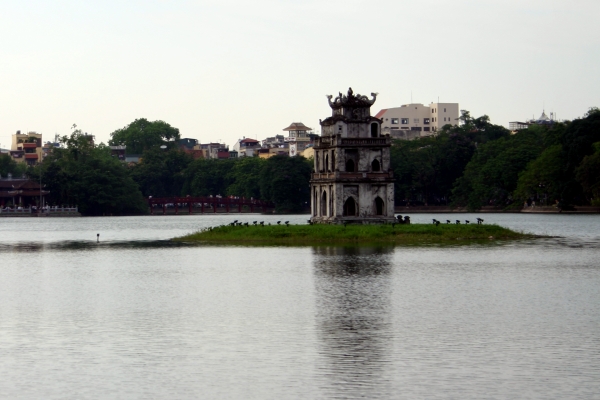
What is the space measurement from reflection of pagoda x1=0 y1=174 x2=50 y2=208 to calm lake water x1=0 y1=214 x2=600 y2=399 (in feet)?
405

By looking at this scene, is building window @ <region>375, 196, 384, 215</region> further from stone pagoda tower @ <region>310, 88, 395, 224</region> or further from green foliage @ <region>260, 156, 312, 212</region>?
green foliage @ <region>260, 156, 312, 212</region>

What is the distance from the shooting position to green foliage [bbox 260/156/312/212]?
17400 centimetres

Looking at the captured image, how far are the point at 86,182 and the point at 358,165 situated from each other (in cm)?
10148

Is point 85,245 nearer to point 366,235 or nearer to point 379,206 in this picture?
point 379,206

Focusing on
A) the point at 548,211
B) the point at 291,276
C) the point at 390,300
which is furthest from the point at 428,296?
the point at 548,211

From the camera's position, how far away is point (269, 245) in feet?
258

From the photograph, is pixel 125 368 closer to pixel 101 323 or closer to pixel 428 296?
pixel 101 323

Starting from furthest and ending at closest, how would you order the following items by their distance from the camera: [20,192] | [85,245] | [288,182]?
[20,192], [288,182], [85,245]

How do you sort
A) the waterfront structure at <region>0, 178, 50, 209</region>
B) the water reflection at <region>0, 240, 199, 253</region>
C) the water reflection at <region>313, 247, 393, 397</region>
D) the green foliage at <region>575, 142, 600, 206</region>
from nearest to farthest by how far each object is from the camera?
1. the water reflection at <region>313, 247, 393, 397</region>
2. the water reflection at <region>0, 240, 199, 253</region>
3. the green foliage at <region>575, 142, 600, 206</region>
4. the waterfront structure at <region>0, 178, 50, 209</region>

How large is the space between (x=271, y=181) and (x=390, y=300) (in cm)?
13319

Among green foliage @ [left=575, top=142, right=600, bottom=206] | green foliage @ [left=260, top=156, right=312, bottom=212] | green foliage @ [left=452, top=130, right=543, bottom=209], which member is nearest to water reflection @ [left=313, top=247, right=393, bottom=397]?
green foliage @ [left=575, top=142, right=600, bottom=206]

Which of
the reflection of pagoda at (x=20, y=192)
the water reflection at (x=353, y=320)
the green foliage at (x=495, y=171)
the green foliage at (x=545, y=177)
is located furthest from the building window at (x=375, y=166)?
the reflection of pagoda at (x=20, y=192)

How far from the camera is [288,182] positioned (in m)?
174

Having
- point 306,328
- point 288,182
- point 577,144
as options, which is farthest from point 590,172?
point 306,328
